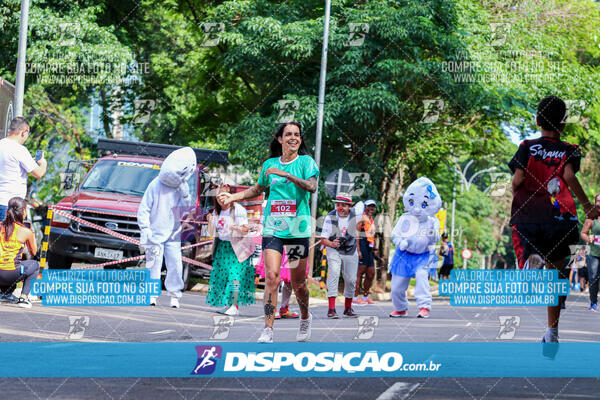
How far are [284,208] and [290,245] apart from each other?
316 mm

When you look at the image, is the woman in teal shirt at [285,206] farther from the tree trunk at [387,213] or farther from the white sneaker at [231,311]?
the tree trunk at [387,213]

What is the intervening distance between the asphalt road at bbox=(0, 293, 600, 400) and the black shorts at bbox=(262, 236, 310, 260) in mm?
1274

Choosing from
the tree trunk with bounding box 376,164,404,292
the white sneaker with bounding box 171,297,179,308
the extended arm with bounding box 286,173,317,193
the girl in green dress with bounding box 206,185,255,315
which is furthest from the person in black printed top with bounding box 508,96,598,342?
the tree trunk with bounding box 376,164,404,292

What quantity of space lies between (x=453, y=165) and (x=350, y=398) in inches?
1083

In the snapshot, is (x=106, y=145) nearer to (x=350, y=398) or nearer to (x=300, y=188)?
(x=300, y=188)

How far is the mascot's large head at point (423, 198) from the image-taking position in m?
12.2

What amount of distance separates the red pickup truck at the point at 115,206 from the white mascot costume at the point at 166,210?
317 centimetres

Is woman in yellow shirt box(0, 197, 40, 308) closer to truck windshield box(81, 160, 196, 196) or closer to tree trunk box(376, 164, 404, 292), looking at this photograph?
truck windshield box(81, 160, 196, 196)

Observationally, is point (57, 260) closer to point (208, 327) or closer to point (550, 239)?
point (208, 327)

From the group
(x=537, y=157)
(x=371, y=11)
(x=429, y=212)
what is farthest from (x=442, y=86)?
(x=537, y=157)

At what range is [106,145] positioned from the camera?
683 inches

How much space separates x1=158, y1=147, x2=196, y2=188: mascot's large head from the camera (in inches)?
378

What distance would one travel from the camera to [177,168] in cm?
961

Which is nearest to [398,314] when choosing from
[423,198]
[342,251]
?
[342,251]
